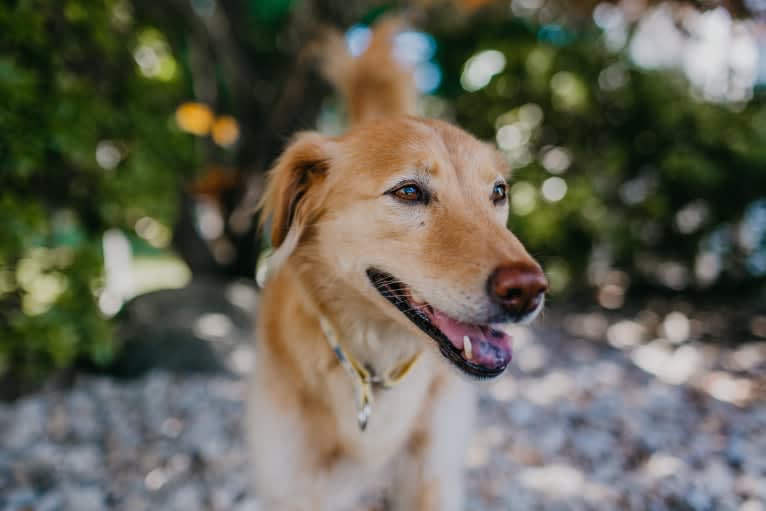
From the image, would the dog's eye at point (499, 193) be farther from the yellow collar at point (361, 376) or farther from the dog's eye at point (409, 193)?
the yellow collar at point (361, 376)

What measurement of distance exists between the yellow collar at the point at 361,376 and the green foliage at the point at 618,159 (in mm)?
3038

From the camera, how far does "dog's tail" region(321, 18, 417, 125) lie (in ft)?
10.5

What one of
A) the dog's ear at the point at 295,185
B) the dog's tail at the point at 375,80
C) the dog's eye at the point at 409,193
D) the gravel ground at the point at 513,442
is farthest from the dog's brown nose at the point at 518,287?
the dog's tail at the point at 375,80

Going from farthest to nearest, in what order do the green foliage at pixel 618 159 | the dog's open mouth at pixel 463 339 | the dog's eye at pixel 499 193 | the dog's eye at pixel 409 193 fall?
the green foliage at pixel 618 159
the dog's eye at pixel 499 193
the dog's eye at pixel 409 193
the dog's open mouth at pixel 463 339

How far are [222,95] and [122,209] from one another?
83.3 inches

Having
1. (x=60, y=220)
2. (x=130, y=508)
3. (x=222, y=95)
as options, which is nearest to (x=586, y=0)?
(x=222, y=95)

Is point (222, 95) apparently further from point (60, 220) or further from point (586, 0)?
point (586, 0)

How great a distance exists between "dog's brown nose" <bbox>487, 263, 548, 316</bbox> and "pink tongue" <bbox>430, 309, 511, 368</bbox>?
0.18 metres

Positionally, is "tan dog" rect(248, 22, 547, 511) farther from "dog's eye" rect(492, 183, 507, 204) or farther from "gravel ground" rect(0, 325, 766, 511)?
"gravel ground" rect(0, 325, 766, 511)

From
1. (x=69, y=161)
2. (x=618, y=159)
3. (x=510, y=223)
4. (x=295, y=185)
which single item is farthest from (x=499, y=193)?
(x=618, y=159)

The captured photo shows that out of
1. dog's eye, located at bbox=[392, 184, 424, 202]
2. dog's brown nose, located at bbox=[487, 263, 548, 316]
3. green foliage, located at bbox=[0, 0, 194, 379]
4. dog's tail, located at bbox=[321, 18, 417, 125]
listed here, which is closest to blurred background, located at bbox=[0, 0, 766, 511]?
green foliage, located at bbox=[0, 0, 194, 379]

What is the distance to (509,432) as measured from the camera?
3.02 meters

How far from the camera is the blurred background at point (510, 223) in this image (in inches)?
101

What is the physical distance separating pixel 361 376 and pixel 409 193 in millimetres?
599
